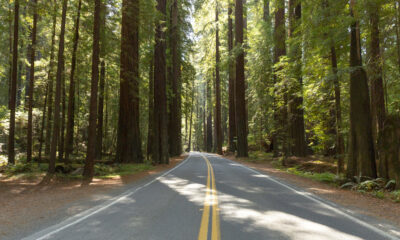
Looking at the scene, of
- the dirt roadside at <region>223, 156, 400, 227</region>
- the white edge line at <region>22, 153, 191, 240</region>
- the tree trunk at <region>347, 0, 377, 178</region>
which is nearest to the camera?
the white edge line at <region>22, 153, 191, 240</region>

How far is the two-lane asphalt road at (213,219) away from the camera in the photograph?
487 cm

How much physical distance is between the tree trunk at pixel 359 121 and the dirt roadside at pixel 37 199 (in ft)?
31.5

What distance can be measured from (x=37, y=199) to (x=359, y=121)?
1215 centimetres

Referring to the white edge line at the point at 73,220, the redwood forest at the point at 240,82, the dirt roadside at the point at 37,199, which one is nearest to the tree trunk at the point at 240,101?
the redwood forest at the point at 240,82

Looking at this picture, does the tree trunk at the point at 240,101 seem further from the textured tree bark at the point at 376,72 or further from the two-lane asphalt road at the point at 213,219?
the two-lane asphalt road at the point at 213,219

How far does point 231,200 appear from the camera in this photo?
25.2 ft

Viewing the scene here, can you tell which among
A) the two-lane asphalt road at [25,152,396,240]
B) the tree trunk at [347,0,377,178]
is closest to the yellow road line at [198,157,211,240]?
the two-lane asphalt road at [25,152,396,240]

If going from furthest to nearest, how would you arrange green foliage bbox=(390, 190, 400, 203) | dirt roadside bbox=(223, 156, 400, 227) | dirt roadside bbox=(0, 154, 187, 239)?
green foliage bbox=(390, 190, 400, 203), dirt roadside bbox=(223, 156, 400, 227), dirt roadside bbox=(0, 154, 187, 239)

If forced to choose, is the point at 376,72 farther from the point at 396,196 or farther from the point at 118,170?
the point at 118,170

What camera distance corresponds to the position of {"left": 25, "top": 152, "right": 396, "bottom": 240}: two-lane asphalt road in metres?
4.87

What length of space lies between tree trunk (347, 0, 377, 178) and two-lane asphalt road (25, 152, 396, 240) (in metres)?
3.69

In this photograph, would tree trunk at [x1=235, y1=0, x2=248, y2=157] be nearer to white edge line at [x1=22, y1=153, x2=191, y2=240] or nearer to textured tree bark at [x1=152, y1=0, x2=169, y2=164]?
textured tree bark at [x1=152, y1=0, x2=169, y2=164]

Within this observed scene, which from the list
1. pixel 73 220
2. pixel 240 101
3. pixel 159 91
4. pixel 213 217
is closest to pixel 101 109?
pixel 159 91

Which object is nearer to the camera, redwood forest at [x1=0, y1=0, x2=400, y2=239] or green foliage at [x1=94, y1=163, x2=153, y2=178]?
redwood forest at [x1=0, y1=0, x2=400, y2=239]
